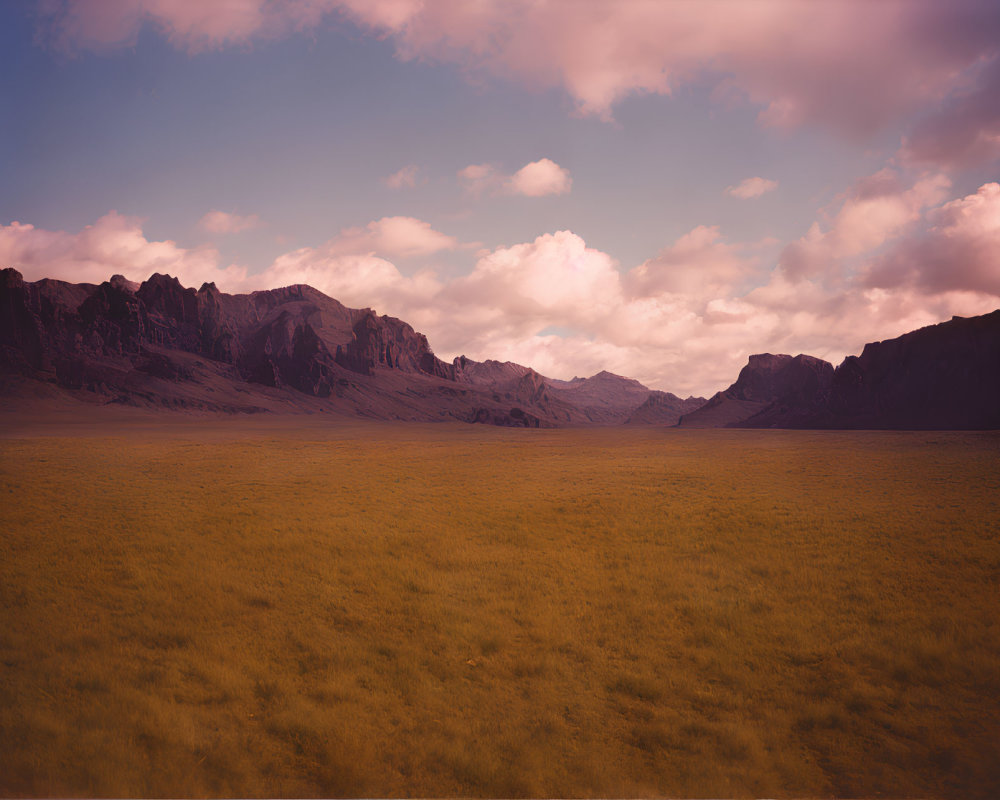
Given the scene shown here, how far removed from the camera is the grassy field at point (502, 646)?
30.0 feet

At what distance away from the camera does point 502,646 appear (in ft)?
42.5

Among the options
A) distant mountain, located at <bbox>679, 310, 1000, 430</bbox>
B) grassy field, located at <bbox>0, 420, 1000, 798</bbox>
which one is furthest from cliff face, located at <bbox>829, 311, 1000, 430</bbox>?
grassy field, located at <bbox>0, 420, 1000, 798</bbox>

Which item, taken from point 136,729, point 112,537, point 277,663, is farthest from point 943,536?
point 112,537

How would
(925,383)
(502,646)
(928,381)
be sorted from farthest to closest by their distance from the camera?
1. (925,383)
2. (928,381)
3. (502,646)

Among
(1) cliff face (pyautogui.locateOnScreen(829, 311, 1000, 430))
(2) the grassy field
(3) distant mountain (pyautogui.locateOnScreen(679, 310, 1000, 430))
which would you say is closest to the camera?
(2) the grassy field

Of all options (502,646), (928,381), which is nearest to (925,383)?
(928,381)

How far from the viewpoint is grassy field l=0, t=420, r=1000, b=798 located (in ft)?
30.0

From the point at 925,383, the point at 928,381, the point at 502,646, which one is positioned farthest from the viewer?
the point at 925,383

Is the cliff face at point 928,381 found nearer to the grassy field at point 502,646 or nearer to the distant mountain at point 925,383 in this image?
the distant mountain at point 925,383

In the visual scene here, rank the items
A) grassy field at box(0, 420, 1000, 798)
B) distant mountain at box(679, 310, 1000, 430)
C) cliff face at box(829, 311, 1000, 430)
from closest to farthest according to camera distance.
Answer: grassy field at box(0, 420, 1000, 798)
cliff face at box(829, 311, 1000, 430)
distant mountain at box(679, 310, 1000, 430)

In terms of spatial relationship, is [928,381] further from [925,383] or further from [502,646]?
[502,646]

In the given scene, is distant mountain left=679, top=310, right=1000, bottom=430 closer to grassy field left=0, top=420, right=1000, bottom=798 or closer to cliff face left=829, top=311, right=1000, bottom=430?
cliff face left=829, top=311, right=1000, bottom=430

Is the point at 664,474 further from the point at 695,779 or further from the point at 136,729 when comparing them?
the point at 136,729

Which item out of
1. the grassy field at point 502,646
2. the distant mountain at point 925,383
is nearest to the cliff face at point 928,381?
the distant mountain at point 925,383
